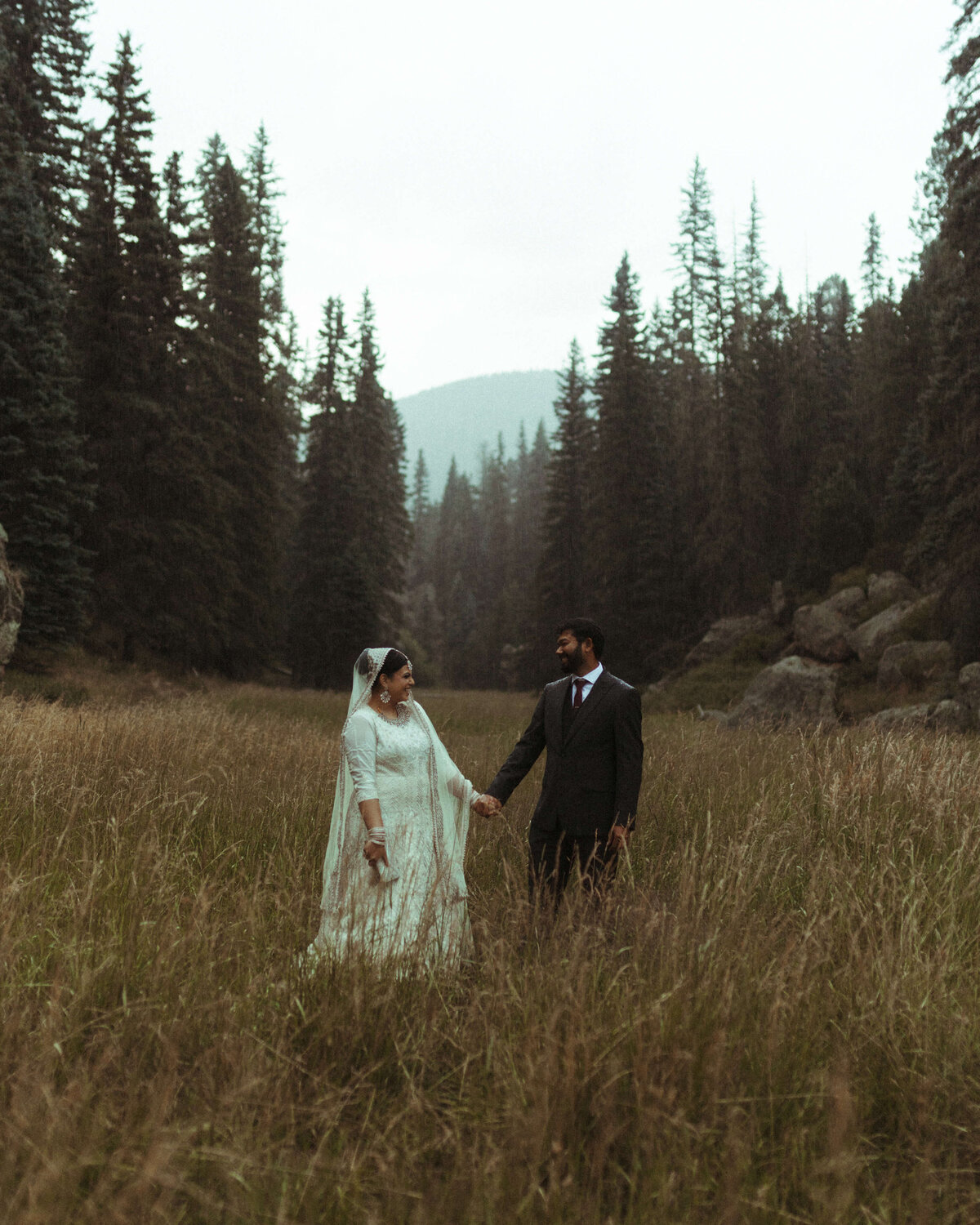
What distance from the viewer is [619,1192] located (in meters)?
2.27

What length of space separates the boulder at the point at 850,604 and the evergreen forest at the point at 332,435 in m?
1.80

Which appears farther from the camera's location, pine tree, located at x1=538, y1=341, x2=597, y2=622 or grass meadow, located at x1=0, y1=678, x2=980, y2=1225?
pine tree, located at x1=538, y1=341, x2=597, y2=622

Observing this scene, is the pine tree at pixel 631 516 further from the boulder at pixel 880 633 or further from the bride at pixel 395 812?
the bride at pixel 395 812

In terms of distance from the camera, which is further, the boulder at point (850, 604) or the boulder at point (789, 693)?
the boulder at point (850, 604)

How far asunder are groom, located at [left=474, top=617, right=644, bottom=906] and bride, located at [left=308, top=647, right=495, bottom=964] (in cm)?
27

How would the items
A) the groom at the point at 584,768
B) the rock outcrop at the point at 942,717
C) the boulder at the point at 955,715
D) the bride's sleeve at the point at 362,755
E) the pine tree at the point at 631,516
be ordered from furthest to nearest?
the pine tree at the point at 631,516, the boulder at the point at 955,715, the rock outcrop at the point at 942,717, the groom at the point at 584,768, the bride's sleeve at the point at 362,755

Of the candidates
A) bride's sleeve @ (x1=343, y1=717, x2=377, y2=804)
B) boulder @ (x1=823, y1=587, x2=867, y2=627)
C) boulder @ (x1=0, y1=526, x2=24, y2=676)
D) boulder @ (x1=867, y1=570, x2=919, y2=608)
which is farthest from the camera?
boulder @ (x1=823, y1=587, x2=867, y2=627)

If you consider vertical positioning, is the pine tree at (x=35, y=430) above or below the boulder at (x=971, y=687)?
above

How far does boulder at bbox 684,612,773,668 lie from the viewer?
32.0 metres

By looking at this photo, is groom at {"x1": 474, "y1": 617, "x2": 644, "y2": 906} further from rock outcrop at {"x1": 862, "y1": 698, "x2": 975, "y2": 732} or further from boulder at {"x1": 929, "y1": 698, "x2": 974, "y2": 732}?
boulder at {"x1": 929, "y1": 698, "x2": 974, "y2": 732}

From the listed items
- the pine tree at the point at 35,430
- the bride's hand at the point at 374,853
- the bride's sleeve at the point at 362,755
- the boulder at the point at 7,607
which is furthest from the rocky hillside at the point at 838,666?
the pine tree at the point at 35,430

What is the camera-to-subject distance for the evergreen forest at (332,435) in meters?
19.8

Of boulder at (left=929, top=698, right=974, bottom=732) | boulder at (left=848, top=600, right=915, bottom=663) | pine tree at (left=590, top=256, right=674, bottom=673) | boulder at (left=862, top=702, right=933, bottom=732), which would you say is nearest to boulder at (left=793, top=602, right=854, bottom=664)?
boulder at (left=848, top=600, right=915, bottom=663)

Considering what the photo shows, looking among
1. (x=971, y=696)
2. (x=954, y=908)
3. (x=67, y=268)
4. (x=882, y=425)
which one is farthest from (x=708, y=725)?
(x=882, y=425)
